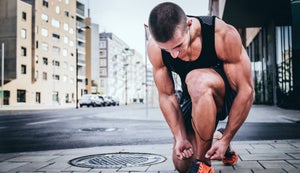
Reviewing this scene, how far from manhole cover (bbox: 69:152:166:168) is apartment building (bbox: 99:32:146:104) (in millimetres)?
67117

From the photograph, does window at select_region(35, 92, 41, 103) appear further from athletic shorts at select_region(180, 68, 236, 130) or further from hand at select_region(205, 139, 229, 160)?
hand at select_region(205, 139, 229, 160)

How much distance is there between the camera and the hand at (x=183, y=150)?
2.56 m

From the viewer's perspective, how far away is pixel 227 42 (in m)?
2.50

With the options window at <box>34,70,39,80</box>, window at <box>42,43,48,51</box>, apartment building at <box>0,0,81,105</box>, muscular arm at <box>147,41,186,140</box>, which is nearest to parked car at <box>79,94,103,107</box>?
apartment building at <box>0,0,81,105</box>

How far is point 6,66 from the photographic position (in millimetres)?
41312

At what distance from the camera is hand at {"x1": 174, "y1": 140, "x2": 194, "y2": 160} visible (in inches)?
101

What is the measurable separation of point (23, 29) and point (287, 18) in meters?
32.1

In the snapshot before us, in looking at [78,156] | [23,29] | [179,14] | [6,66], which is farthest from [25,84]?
[179,14]

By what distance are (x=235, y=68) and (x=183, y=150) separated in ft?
2.37

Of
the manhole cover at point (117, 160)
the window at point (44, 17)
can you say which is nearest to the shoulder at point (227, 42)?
the manhole cover at point (117, 160)

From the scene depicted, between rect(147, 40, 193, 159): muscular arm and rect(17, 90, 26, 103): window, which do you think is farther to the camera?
rect(17, 90, 26, 103): window

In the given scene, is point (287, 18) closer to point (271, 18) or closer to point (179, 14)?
point (271, 18)

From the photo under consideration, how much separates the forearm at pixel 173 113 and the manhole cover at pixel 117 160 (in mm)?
1192

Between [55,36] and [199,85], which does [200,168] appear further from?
[55,36]
